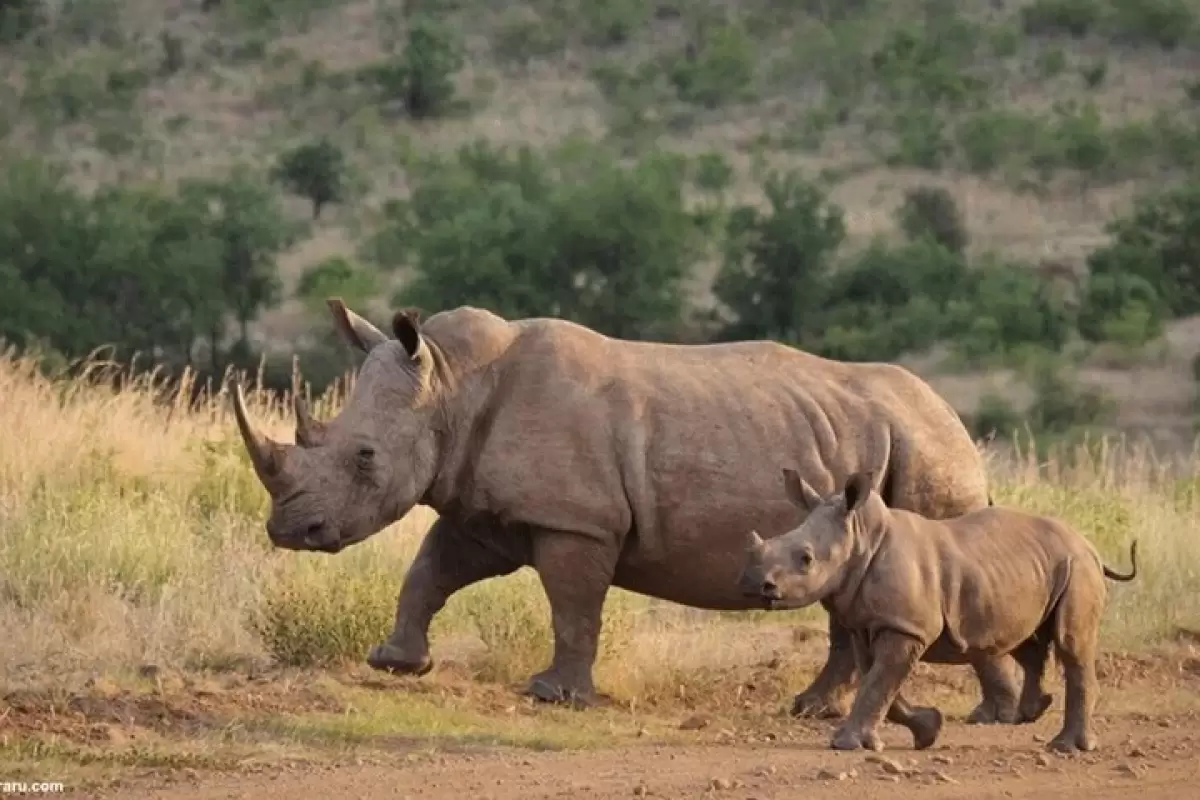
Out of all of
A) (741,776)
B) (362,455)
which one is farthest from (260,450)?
(741,776)

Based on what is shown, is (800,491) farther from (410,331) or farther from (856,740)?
(410,331)

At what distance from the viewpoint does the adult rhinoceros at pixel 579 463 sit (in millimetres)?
9430

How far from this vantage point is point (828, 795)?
7844 millimetres

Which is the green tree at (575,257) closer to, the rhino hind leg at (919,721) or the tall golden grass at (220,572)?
the tall golden grass at (220,572)

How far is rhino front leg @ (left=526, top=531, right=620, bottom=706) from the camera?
9.48 meters

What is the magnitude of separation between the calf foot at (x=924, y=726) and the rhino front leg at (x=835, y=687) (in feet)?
3.36

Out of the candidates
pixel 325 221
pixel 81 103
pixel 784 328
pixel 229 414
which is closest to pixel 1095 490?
pixel 229 414

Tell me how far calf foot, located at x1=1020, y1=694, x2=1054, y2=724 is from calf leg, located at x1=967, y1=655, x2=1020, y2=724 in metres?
0.10

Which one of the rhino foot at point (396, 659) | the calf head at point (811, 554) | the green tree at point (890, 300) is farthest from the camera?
the green tree at point (890, 300)

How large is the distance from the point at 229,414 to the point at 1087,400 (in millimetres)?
14993

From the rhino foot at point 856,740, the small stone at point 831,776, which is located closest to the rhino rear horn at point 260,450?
the rhino foot at point 856,740

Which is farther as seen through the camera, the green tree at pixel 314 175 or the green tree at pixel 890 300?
the green tree at pixel 314 175

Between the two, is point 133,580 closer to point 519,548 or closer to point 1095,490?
point 519,548

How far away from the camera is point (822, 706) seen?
9891 millimetres
